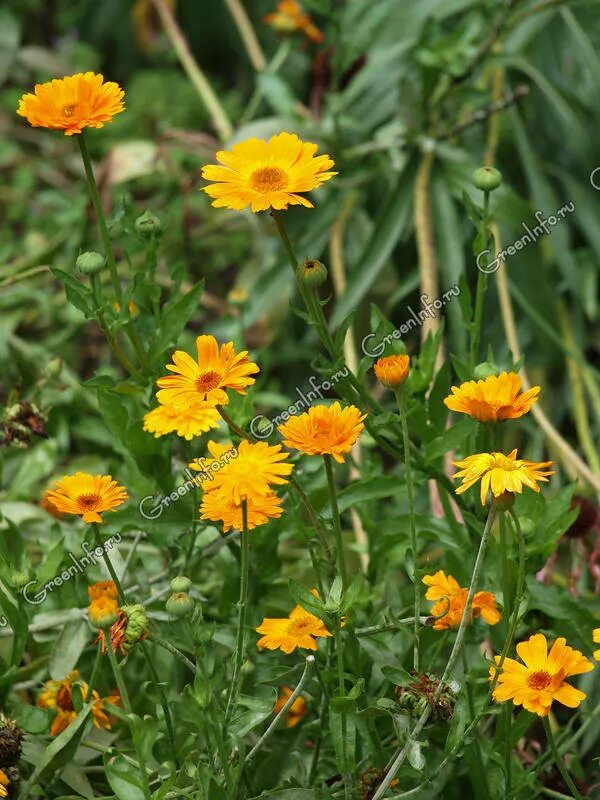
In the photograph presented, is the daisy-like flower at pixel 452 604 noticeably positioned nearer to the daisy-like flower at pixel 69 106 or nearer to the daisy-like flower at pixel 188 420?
the daisy-like flower at pixel 188 420

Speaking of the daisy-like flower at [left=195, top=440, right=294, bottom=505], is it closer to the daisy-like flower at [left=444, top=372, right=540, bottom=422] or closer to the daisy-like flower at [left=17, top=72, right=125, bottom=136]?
the daisy-like flower at [left=444, top=372, right=540, bottom=422]

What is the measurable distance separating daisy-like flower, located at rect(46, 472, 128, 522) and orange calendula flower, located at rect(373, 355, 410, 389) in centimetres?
16

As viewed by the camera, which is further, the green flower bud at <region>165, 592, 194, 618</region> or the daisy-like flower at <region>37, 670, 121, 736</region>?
the daisy-like flower at <region>37, 670, 121, 736</region>

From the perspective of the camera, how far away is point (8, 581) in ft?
2.56

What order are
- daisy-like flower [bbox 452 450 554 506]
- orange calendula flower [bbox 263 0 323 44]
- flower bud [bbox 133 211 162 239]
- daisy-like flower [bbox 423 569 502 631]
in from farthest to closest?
orange calendula flower [bbox 263 0 323 44] → flower bud [bbox 133 211 162 239] → daisy-like flower [bbox 423 569 502 631] → daisy-like flower [bbox 452 450 554 506]

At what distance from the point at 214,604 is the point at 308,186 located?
16.9 inches

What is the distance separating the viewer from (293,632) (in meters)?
0.70

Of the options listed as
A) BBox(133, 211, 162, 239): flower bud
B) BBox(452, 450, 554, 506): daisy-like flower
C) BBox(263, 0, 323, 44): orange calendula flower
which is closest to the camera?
BBox(452, 450, 554, 506): daisy-like flower

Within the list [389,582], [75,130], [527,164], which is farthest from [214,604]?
[527,164]

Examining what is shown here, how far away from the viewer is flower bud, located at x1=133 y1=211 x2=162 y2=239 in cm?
82

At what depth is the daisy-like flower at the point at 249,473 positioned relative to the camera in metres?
0.60

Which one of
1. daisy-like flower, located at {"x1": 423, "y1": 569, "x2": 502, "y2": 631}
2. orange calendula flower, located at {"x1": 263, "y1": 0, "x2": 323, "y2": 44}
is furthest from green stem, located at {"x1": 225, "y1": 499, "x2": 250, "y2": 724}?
orange calendula flower, located at {"x1": 263, "y1": 0, "x2": 323, "y2": 44}

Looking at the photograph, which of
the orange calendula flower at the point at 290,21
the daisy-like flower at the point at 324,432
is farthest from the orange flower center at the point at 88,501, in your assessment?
the orange calendula flower at the point at 290,21

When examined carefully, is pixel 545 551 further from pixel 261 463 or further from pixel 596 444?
pixel 596 444
